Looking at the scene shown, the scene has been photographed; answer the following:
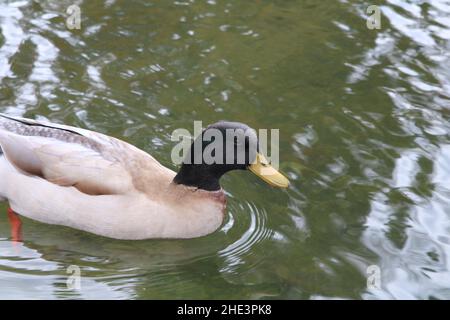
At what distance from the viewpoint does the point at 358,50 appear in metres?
9.39

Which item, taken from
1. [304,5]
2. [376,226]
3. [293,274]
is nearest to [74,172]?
[293,274]

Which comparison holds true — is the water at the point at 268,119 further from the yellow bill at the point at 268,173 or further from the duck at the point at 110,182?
the yellow bill at the point at 268,173

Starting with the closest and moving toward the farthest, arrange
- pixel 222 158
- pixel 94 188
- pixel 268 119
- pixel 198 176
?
pixel 94 188 → pixel 222 158 → pixel 198 176 → pixel 268 119

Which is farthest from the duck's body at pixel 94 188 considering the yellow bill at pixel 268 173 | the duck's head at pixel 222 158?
the yellow bill at pixel 268 173

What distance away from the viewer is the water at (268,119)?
6.37 metres

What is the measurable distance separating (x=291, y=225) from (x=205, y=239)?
0.70 m

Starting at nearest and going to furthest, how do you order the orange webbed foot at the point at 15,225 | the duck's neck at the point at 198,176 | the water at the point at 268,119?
the water at the point at 268,119 < the orange webbed foot at the point at 15,225 < the duck's neck at the point at 198,176

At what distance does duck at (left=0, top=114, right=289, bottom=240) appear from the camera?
6629 millimetres

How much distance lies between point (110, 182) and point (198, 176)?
0.72 meters

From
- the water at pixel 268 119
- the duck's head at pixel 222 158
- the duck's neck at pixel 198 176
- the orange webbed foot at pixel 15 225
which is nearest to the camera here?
the water at pixel 268 119

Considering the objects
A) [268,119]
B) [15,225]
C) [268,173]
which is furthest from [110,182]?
[268,119]

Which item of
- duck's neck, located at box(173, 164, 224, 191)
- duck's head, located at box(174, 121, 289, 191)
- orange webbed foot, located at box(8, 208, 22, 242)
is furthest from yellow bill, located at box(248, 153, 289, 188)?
orange webbed foot, located at box(8, 208, 22, 242)

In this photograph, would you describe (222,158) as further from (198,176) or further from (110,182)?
(110,182)

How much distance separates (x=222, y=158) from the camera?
672 cm
